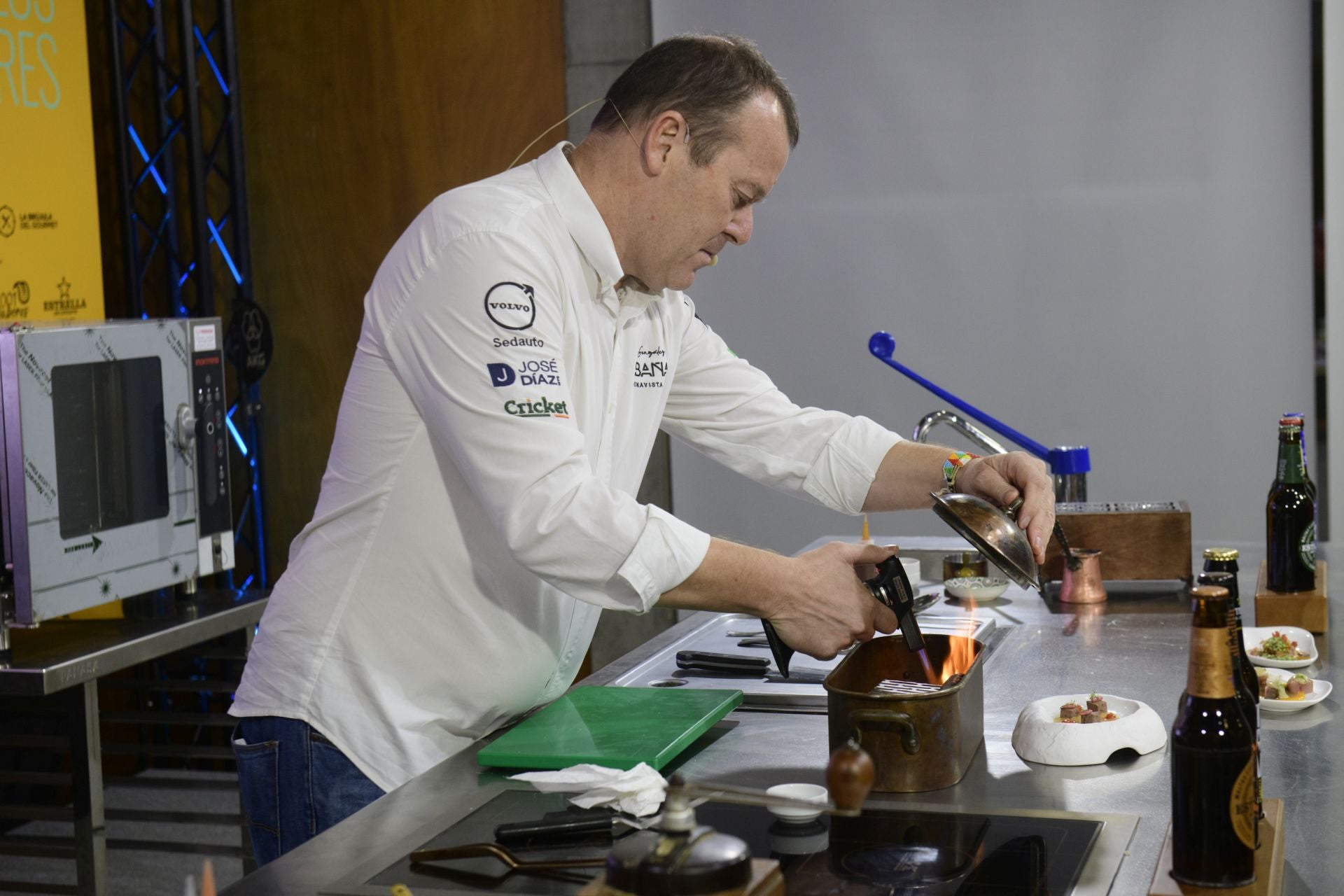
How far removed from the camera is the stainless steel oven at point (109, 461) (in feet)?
8.41

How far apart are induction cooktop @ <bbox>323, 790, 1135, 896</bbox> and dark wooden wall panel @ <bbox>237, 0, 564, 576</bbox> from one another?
3.42 m

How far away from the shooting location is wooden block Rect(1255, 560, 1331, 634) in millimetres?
2039

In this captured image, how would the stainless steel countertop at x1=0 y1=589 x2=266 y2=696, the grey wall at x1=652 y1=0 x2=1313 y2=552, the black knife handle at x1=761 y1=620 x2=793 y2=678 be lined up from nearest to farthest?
1. the black knife handle at x1=761 y1=620 x2=793 y2=678
2. the stainless steel countertop at x1=0 y1=589 x2=266 y2=696
3. the grey wall at x1=652 y1=0 x2=1313 y2=552

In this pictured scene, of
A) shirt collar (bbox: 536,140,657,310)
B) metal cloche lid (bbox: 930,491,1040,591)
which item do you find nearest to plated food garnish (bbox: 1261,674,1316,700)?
metal cloche lid (bbox: 930,491,1040,591)

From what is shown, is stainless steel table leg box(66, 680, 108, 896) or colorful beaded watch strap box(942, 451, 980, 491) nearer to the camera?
colorful beaded watch strap box(942, 451, 980, 491)

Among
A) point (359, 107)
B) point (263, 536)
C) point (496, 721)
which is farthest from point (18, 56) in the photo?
point (496, 721)

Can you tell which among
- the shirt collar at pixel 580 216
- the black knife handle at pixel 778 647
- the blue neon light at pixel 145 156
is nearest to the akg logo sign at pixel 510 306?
the shirt collar at pixel 580 216

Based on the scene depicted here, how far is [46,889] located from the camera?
111 inches

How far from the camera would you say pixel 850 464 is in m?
2.17

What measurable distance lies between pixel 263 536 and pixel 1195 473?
2.86 metres

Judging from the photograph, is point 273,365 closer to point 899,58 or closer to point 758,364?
point 758,364

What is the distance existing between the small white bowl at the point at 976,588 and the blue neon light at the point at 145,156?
302 cm

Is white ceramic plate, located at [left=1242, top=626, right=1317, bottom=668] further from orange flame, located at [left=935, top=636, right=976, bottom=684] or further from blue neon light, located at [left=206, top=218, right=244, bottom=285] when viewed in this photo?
blue neon light, located at [left=206, top=218, right=244, bottom=285]

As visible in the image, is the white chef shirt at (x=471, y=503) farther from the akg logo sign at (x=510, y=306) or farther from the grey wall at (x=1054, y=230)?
the grey wall at (x=1054, y=230)
